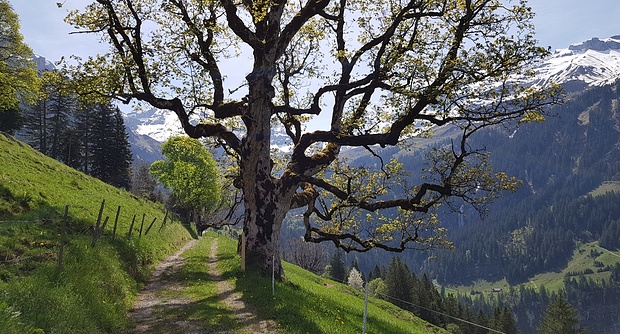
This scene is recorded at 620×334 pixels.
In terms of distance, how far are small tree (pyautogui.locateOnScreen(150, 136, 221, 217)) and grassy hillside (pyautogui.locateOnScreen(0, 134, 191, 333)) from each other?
34.6 meters

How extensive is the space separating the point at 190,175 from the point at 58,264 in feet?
166

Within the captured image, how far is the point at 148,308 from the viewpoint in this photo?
1364 cm

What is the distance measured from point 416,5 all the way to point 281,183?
34.4 ft

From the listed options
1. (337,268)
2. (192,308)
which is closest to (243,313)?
(192,308)

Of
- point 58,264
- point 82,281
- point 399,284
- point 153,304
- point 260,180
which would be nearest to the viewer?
point 58,264

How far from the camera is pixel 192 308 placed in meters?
13.5

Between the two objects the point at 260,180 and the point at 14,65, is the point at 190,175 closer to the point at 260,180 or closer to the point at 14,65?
the point at 14,65

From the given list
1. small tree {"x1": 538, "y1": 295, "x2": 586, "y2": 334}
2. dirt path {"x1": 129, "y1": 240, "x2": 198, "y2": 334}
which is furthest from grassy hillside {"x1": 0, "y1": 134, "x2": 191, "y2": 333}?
small tree {"x1": 538, "y1": 295, "x2": 586, "y2": 334}

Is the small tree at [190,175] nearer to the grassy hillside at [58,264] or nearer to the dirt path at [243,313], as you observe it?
the grassy hillside at [58,264]

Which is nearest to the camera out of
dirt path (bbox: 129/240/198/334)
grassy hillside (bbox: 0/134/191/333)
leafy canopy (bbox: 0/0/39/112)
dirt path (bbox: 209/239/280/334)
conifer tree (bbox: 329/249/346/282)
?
grassy hillside (bbox: 0/134/191/333)

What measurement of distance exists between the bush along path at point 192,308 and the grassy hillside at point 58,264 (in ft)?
2.24

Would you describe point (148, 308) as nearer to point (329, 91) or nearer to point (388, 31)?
point (329, 91)

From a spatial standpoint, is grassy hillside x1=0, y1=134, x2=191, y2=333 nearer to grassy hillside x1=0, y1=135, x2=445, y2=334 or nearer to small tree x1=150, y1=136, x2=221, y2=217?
grassy hillside x1=0, y1=135, x2=445, y2=334

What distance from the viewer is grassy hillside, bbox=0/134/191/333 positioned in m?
8.46
